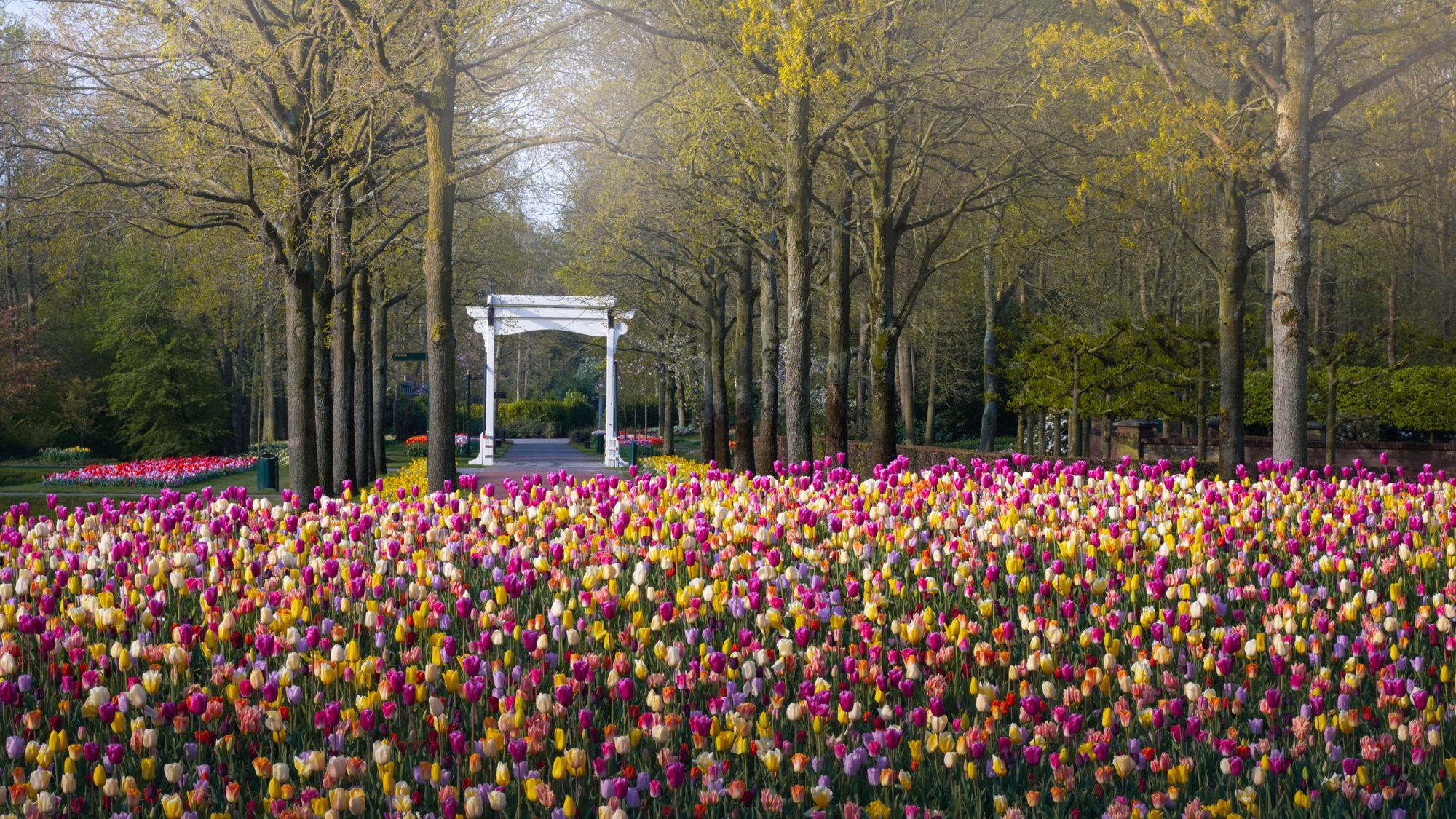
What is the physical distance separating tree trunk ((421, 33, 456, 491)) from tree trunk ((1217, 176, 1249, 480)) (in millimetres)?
8760

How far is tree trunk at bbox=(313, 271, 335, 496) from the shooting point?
13.8m

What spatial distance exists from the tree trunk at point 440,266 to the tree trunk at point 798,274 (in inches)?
145

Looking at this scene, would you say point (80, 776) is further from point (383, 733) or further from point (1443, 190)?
point (1443, 190)

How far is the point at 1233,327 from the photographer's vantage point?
42.3 feet

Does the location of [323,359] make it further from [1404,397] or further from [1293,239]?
[1404,397]

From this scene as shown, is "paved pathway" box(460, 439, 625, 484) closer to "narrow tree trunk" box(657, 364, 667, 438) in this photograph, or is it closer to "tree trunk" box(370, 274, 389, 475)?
"tree trunk" box(370, 274, 389, 475)

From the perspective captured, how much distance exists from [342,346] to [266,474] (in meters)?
3.01

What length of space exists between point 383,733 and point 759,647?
1272 mm

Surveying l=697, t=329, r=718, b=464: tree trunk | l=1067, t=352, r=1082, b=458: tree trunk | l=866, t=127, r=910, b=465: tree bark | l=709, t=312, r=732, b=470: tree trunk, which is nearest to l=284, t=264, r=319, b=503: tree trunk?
l=866, t=127, r=910, b=465: tree bark

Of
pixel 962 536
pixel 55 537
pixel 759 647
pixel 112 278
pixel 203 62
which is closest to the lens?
pixel 759 647

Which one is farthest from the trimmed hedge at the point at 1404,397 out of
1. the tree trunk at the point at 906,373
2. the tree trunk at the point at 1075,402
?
the tree trunk at the point at 906,373

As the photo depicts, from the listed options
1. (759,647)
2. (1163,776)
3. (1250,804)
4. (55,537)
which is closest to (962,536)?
(759,647)

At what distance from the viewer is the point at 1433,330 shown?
3300 centimetres

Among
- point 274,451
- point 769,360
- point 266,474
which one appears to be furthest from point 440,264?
point 274,451
